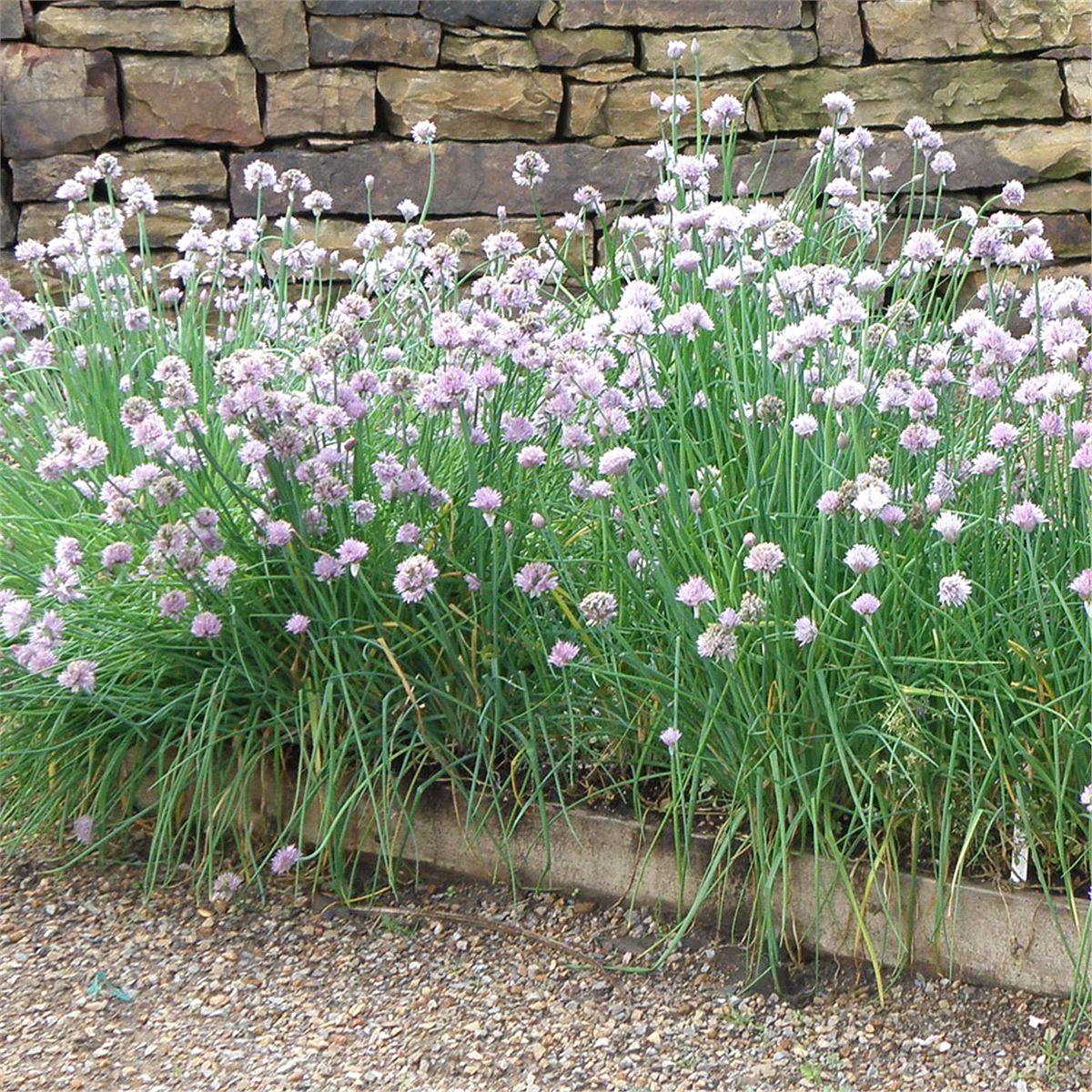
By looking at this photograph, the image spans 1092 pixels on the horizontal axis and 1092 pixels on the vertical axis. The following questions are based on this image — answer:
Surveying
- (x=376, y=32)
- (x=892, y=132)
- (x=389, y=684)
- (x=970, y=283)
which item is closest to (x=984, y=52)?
(x=892, y=132)

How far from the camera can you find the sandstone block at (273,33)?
5.32 metres

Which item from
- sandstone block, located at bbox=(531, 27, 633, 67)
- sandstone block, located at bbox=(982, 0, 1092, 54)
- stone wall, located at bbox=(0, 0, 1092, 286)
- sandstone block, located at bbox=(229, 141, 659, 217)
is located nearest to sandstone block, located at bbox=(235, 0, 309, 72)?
stone wall, located at bbox=(0, 0, 1092, 286)

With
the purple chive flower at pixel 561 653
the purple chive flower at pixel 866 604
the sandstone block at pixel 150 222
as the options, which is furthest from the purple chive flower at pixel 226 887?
the sandstone block at pixel 150 222

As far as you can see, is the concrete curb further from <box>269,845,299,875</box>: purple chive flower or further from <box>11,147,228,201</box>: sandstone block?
<box>11,147,228,201</box>: sandstone block

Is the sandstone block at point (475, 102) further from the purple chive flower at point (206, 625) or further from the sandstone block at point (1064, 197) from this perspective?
the purple chive flower at point (206, 625)

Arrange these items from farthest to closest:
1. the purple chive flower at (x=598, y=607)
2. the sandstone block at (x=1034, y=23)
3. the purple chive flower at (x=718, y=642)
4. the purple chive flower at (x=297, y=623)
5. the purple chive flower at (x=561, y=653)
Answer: the sandstone block at (x=1034, y=23) < the purple chive flower at (x=297, y=623) < the purple chive flower at (x=561, y=653) < the purple chive flower at (x=598, y=607) < the purple chive flower at (x=718, y=642)

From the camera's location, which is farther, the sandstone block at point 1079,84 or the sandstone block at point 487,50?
the sandstone block at point 1079,84

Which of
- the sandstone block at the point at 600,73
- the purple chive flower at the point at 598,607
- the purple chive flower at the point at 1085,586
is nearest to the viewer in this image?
the purple chive flower at the point at 1085,586

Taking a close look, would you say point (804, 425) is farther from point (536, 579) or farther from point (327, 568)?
point (327, 568)

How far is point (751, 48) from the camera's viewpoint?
18.4 ft

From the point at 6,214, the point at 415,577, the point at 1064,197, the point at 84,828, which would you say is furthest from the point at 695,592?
the point at 1064,197

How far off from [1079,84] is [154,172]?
12.5 ft

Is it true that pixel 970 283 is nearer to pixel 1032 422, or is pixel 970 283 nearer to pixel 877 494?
pixel 1032 422

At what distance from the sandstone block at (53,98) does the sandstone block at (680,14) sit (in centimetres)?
181
